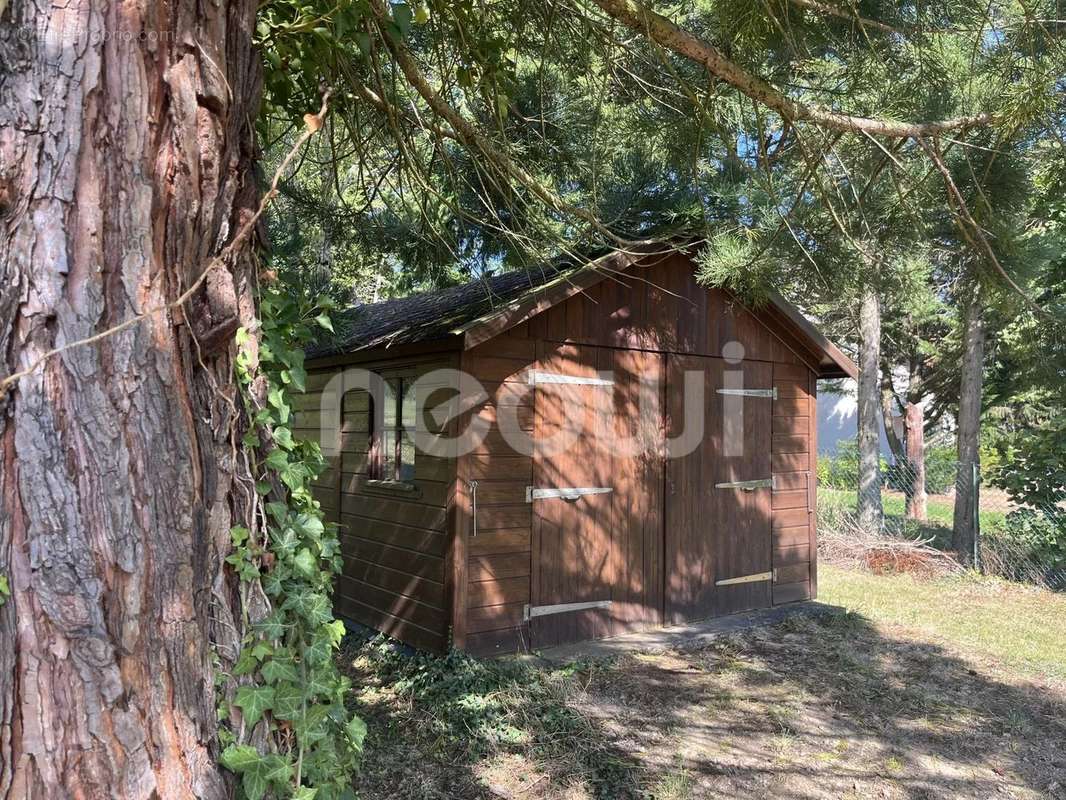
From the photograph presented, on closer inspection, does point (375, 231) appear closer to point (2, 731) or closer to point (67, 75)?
point (67, 75)

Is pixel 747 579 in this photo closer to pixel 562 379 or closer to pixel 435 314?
pixel 562 379

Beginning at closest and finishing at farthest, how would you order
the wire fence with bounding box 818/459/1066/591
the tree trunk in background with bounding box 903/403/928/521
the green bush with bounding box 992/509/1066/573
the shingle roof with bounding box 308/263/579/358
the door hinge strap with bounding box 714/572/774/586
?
the shingle roof with bounding box 308/263/579/358
the door hinge strap with bounding box 714/572/774/586
the green bush with bounding box 992/509/1066/573
the wire fence with bounding box 818/459/1066/591
the tree trunk in background with bounding box 903/403/928/521

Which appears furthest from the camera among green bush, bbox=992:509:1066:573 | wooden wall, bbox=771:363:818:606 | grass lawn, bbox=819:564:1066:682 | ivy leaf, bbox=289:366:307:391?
green bush, bbox=992:509:1066:573

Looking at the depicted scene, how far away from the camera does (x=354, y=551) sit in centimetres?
662

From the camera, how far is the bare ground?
3807mm

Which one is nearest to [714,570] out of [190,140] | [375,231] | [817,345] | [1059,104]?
[817,345]

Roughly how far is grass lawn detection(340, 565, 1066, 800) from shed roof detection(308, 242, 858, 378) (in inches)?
88.9

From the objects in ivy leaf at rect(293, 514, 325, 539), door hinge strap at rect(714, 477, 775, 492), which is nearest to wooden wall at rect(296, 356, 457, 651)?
door hinge strap at rect(714, 477, 775, 492)

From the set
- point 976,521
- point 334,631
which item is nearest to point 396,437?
point 334,631

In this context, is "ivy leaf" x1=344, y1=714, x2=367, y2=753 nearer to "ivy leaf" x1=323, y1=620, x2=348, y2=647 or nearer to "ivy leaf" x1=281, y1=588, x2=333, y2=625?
"ivy leaf" x1=323, y1=620, x2=348, y2=647

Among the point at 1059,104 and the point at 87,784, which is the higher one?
the point at 1059,104

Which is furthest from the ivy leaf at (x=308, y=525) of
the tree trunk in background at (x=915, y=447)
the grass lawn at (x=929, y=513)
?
the tree trunk in background at (x=915, y=447)

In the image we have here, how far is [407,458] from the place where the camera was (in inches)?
235

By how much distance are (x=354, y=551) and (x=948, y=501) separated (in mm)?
14709
